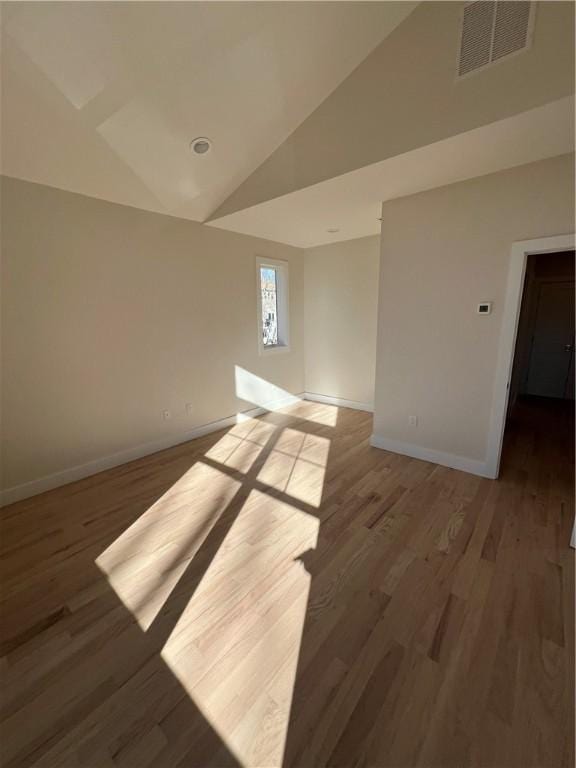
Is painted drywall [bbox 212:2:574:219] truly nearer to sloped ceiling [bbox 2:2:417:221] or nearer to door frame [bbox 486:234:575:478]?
sloped ceiling [bbox 2:2:417:221]

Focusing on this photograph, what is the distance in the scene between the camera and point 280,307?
199 inches

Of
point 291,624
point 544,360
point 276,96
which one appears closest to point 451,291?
point 276,96

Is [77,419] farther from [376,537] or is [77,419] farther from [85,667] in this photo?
[376,537]

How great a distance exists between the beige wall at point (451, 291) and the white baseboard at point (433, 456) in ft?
0.16

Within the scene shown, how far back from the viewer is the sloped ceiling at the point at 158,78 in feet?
5.88

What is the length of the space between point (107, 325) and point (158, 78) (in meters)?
1.95

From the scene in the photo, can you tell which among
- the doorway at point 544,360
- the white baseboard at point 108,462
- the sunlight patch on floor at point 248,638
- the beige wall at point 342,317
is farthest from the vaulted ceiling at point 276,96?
the sunlight patch on floor at point 248,638

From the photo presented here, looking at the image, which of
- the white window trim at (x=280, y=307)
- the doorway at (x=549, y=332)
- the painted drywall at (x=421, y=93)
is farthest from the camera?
the doorway at (x=549, y=332)

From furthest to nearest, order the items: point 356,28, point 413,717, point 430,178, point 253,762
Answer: point 430,178
point 356,28
point 413,717
point 253,762

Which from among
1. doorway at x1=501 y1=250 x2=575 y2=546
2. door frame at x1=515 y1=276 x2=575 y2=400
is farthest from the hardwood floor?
door frame at x1=515 y1=276 x2=575 y2=400

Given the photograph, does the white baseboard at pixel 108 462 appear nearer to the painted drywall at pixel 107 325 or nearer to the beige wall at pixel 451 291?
the painted drywall at pixel 107 325

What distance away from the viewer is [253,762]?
1.06 m

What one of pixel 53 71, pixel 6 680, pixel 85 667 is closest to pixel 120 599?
pixel 85 667

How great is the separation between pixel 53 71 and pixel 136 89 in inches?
18.3
